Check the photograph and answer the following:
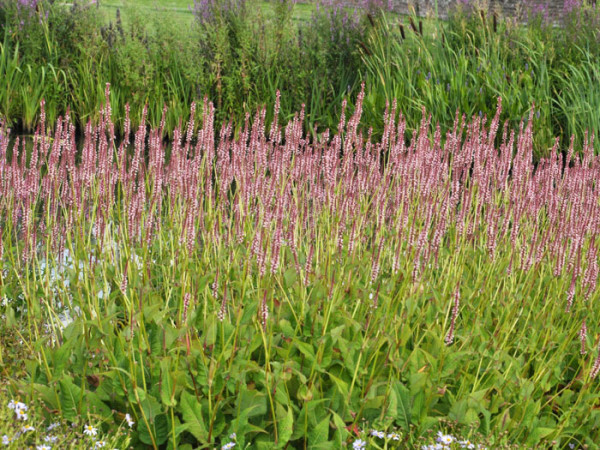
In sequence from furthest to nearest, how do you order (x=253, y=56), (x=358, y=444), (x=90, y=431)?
(x=253, y=56)
(x=358, y=444)
(x=90, y=431)

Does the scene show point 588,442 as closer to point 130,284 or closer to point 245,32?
point 130,284

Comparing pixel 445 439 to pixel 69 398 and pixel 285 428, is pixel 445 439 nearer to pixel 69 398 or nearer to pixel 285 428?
pixel 285 428

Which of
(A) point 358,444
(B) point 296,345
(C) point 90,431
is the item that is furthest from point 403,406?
(C) point 90,431

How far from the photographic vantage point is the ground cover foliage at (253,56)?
348 inches

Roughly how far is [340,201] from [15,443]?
2.61 meters

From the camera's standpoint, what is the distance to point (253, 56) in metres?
9.77

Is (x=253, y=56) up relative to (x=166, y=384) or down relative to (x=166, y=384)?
up

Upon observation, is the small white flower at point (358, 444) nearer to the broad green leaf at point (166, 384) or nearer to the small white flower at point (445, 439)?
the small white flower at point (445, 439)

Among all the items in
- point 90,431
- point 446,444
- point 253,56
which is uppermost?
point 253,56

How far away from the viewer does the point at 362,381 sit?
315 cm

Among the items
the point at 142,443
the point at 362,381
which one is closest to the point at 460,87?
the point at 362,381

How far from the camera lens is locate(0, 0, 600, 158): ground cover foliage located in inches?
348

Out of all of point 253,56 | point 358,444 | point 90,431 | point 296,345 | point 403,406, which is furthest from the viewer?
point 253,56

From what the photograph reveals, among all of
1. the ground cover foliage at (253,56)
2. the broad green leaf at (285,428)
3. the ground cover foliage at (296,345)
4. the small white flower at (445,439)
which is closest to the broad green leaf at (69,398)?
the ground cover foliage at (296,345)
